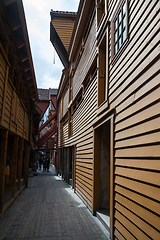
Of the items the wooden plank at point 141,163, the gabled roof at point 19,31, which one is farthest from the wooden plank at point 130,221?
the gabled roof at point 19,31

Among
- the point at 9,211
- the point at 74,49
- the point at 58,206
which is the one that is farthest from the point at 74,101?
the point at 9,211

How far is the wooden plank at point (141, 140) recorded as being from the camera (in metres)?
2.54

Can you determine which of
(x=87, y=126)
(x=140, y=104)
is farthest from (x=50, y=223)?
(x=140, y=104)

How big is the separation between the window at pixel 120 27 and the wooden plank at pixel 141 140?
6.23ft

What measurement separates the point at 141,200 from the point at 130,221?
58 cm

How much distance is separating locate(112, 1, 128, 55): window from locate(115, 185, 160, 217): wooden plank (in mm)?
2715

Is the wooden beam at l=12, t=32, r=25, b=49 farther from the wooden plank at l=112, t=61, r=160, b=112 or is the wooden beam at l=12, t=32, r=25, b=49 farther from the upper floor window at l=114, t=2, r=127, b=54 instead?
the wooden plank at l=112, t=61, r=160, b=112

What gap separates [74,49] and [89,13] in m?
3.00

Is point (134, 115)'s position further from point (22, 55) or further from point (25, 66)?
point (25, 66)

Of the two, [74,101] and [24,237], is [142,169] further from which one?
[74,101]

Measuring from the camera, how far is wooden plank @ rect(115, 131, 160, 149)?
254cm

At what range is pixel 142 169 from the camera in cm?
286

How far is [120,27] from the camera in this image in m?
4.34

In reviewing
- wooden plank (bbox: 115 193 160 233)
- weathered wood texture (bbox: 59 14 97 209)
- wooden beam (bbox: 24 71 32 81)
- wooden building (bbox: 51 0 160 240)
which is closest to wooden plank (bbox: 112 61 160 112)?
wooden building (bbox: 51 0 160 240)
